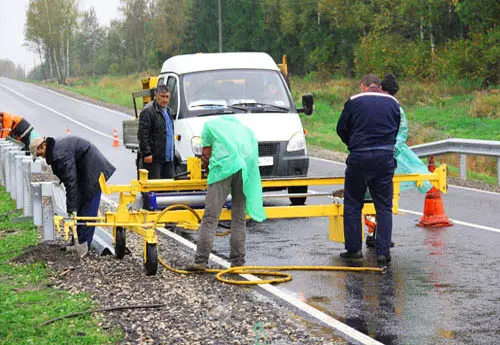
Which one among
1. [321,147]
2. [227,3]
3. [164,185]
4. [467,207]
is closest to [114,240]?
[164,185]

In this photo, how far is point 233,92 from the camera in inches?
581

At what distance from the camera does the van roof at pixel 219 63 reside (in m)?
15.2

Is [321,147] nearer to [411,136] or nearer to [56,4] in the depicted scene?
[411,136]

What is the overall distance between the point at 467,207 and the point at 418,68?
3171cm

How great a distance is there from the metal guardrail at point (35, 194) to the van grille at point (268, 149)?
2.95 meters

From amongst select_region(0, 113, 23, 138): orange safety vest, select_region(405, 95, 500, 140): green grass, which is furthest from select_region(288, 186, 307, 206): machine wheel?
select_region(405, 95, 500, 140): green grass

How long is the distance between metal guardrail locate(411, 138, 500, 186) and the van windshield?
15.0 ft

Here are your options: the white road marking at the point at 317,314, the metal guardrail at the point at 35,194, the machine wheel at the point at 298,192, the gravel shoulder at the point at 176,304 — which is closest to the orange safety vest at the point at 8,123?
the metal guardrail at the point at 35,194

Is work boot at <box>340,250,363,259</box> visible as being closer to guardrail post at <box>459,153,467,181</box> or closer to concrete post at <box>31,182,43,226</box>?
concrete post at <box>31,182,43,226</box>

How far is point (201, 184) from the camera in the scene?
10172 millimetres

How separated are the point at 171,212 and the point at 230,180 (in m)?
0.85

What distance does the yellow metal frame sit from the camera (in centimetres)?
973

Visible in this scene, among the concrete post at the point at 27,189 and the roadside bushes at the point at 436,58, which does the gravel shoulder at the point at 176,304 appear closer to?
the concrete post at the point at 27,189

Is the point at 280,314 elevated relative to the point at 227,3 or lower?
lower
